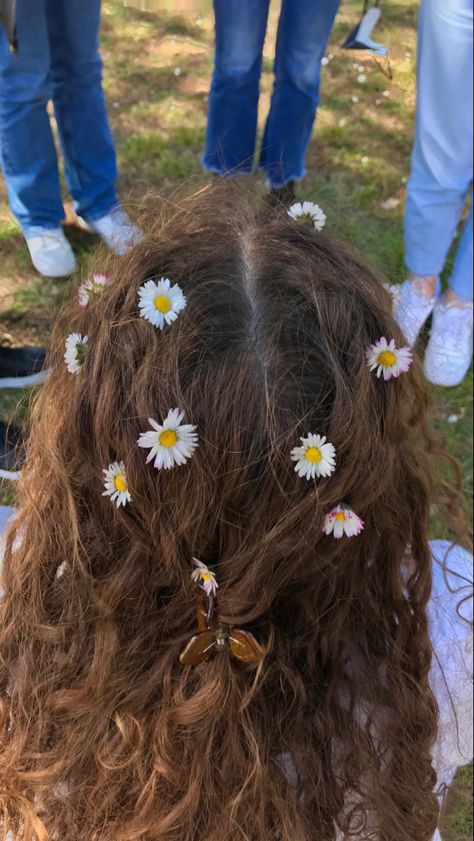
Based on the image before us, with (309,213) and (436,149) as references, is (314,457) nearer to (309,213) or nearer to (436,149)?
(309,213)

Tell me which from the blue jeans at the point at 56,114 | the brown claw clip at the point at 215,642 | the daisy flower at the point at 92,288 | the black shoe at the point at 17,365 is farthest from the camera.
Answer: the black shoe at the point at 17,365

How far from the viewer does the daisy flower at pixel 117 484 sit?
76 centimetres

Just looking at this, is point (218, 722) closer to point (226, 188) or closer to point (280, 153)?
point (226, 188)

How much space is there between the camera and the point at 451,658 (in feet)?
3.63

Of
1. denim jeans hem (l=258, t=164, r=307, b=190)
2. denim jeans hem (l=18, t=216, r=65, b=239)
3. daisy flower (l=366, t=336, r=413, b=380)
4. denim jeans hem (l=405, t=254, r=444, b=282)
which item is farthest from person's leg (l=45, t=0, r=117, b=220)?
daisy flower (l=366, t=336, r=413, b=380)

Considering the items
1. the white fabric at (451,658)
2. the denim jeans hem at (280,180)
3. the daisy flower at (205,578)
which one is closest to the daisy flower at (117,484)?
the daisy flower at (205,578)

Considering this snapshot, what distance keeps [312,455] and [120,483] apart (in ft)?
0.67

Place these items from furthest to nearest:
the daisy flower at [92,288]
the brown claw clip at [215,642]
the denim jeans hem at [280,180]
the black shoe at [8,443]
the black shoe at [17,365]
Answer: the denim jeans hem at [280,180] → the black shoe at [17,365] → the black shoe at [8,443] → the daisy flower at [92,288] → the brown claw clip at [215,642]

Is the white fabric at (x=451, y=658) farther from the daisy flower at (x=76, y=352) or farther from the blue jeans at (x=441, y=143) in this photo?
the blue jeans at (x=441, y=143)

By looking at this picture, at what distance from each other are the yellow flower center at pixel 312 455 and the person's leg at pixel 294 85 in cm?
165

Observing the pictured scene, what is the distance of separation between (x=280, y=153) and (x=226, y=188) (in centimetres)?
138

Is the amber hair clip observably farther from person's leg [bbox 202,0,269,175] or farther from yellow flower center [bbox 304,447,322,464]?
person's leg [bbox 202,0,269,175]

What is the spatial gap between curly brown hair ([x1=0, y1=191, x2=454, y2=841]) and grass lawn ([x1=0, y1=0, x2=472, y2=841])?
1.35 m

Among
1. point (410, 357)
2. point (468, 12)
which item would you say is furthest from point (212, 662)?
point (468, 12)
